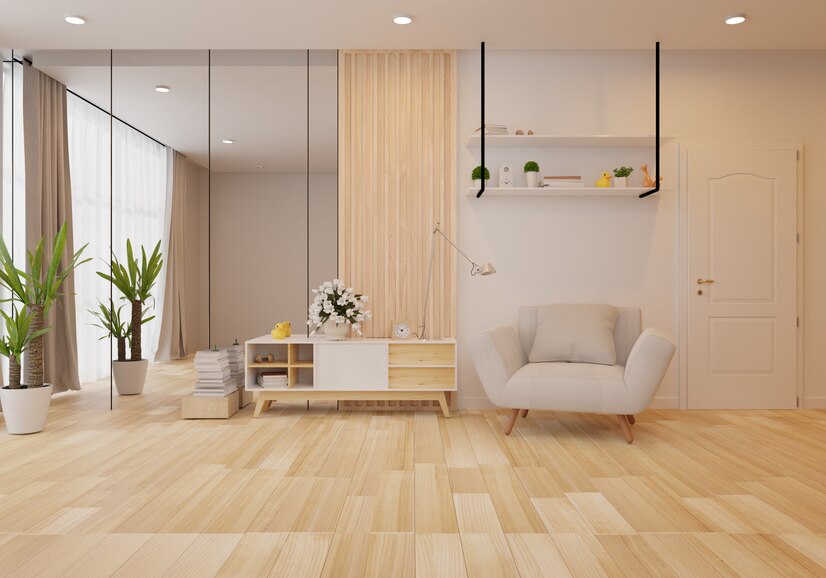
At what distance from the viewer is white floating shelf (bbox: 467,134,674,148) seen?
4398mm

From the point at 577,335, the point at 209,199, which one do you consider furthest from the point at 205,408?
the point at 577,335

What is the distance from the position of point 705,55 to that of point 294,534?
4.46 meters

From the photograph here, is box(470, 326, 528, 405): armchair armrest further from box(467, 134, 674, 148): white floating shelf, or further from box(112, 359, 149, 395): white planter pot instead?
box(112, 359, 149, 395): white planter pot

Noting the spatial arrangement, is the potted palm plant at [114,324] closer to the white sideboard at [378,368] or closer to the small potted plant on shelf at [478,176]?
the white sideboard at [378,368]

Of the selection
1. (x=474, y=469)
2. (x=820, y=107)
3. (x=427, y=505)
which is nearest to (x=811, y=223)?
(x=820, y=107)

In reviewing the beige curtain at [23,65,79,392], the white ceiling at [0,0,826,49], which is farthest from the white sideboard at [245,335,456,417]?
the white ceiling at [0,0,826,49]

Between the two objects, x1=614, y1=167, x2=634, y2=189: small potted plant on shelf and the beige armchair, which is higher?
x1=614, y1=167, x2=634, y2=189: small potted plant on shelf

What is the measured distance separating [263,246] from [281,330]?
64cm

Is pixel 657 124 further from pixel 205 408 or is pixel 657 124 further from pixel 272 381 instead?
pixel 205 408

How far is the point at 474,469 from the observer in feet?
10.1

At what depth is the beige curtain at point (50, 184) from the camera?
461cm

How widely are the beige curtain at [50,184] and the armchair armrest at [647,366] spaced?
4006 millimetres

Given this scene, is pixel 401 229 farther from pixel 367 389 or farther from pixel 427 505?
pixel 427 505

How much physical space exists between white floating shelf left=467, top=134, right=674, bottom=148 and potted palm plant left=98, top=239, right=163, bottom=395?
8.19 ft
